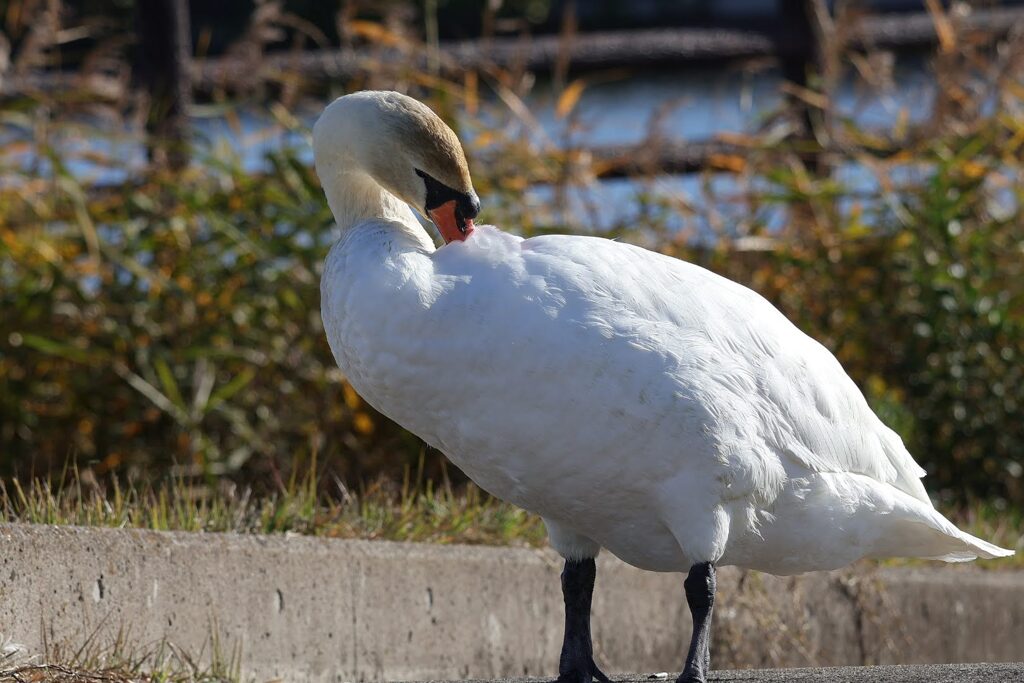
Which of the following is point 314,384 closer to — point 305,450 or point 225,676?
point 305,450

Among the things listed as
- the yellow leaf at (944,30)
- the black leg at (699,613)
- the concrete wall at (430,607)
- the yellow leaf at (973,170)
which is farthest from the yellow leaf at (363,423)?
the yellow leaf at (944,30)

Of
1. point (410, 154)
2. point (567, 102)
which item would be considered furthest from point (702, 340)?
point (567, 102)

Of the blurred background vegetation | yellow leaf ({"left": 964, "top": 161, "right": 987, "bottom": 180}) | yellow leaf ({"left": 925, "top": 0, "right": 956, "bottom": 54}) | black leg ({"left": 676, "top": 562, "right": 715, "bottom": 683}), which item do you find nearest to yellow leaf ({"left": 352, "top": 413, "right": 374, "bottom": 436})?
the blurred background vegetation

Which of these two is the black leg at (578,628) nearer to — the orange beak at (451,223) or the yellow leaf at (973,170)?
the orange beak at (451,223)

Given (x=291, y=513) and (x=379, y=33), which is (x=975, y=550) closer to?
(x=291, y=513)

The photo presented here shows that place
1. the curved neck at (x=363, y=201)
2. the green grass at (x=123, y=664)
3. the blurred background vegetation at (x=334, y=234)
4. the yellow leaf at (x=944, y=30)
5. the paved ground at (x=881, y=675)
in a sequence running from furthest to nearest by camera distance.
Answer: the yellow leaf at (x=944, y=30) < the blurred background vegetation at (x=334, y=234) < the curved neck at (x=363, y=201) < the paved ground at (x=881, y=675) < the green grass at (x=123, y=664)

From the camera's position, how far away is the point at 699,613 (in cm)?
335

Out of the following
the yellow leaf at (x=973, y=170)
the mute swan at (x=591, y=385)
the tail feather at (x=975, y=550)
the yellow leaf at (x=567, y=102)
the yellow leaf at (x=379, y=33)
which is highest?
the yellow leaf at (x=379, y=33)

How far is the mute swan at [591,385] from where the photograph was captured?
314cm

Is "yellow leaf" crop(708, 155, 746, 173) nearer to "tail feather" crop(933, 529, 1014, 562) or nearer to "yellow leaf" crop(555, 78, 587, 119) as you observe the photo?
"yellow leaf" crop(555, 78, 587, 119)

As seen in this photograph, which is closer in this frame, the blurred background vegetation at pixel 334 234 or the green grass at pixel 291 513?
the green grass at pixel 291 513

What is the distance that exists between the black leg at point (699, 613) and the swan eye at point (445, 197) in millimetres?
978

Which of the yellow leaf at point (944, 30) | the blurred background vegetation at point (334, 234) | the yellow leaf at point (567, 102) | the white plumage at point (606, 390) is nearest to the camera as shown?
the white plumage at point (606, 390)

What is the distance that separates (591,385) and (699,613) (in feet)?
2.03
